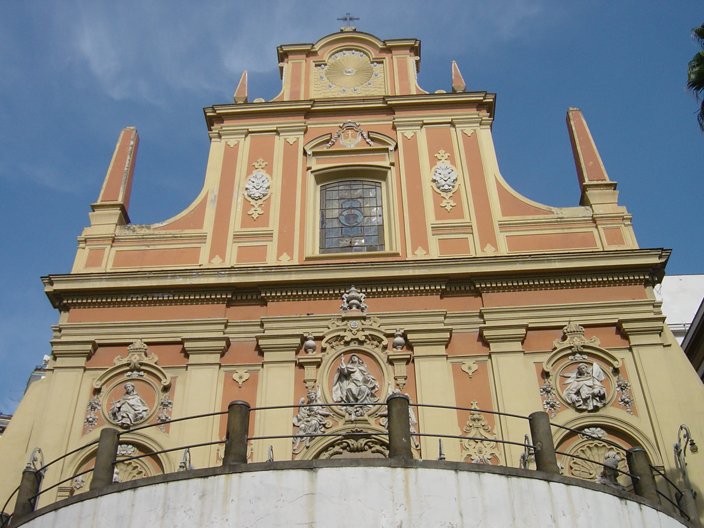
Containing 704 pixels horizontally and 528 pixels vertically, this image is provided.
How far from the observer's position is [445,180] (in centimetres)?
1717

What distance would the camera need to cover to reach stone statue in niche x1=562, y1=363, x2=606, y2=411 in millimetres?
13898

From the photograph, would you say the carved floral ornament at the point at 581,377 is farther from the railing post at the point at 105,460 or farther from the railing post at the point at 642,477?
the railing post at the point at 105,460

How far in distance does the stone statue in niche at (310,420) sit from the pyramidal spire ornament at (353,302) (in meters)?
1.82

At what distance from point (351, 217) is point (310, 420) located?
494 cm

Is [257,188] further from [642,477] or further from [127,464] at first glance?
[642,477]

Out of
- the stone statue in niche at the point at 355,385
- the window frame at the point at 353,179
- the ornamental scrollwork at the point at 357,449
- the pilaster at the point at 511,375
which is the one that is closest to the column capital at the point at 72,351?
the window frame at the point at 353,179

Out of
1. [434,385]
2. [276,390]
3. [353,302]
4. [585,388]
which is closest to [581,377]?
[585,388]

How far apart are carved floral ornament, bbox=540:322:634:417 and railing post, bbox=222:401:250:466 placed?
600 cm

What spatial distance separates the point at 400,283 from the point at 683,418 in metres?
5.31

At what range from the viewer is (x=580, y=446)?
13.5 m

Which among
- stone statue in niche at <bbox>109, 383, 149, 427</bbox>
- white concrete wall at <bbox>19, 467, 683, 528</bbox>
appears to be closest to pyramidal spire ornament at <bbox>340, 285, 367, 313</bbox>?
stone statue in niche at <bbox>109, 383, 149, 427</bbox>

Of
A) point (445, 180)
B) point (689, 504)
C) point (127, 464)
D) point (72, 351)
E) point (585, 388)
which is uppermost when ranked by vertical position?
point (445, 180)

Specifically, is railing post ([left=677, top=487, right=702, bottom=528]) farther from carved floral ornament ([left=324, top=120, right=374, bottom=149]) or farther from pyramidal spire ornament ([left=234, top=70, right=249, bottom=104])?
pyramidal spire ornament ([left=234, top=70, right=249, bottom=104])

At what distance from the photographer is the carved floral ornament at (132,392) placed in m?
14.2
